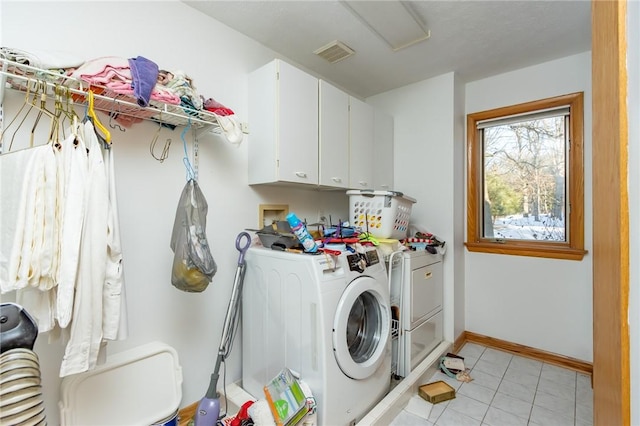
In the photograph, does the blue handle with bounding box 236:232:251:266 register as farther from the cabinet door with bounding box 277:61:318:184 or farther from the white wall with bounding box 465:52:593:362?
the white wall with bounding box 465:52:593:362

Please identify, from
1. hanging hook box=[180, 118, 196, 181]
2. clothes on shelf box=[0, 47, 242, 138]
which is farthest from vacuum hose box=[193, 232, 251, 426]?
clothes on shelf box=[0, 47, 242, 138]

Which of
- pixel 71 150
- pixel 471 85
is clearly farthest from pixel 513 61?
pixel 71 150

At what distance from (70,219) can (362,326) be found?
1.62m

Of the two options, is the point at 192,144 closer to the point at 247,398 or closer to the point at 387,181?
the point at 247,398

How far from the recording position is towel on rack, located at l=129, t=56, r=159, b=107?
1268mm

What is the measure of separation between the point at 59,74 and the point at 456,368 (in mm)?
2983

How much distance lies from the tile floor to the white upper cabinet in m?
1.71

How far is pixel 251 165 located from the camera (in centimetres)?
203

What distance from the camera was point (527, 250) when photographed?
8.54 feet

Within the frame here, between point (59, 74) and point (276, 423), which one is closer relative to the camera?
point (59, 74)

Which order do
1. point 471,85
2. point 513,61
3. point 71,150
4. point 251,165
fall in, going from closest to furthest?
point 71,150
point 251,165
point 513,61
point 471,85

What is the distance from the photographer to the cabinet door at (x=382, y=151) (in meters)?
2.78

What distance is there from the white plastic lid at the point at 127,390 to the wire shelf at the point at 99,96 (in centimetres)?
120

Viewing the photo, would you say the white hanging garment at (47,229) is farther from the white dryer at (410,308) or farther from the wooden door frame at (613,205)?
the white dryer at (410,308)
